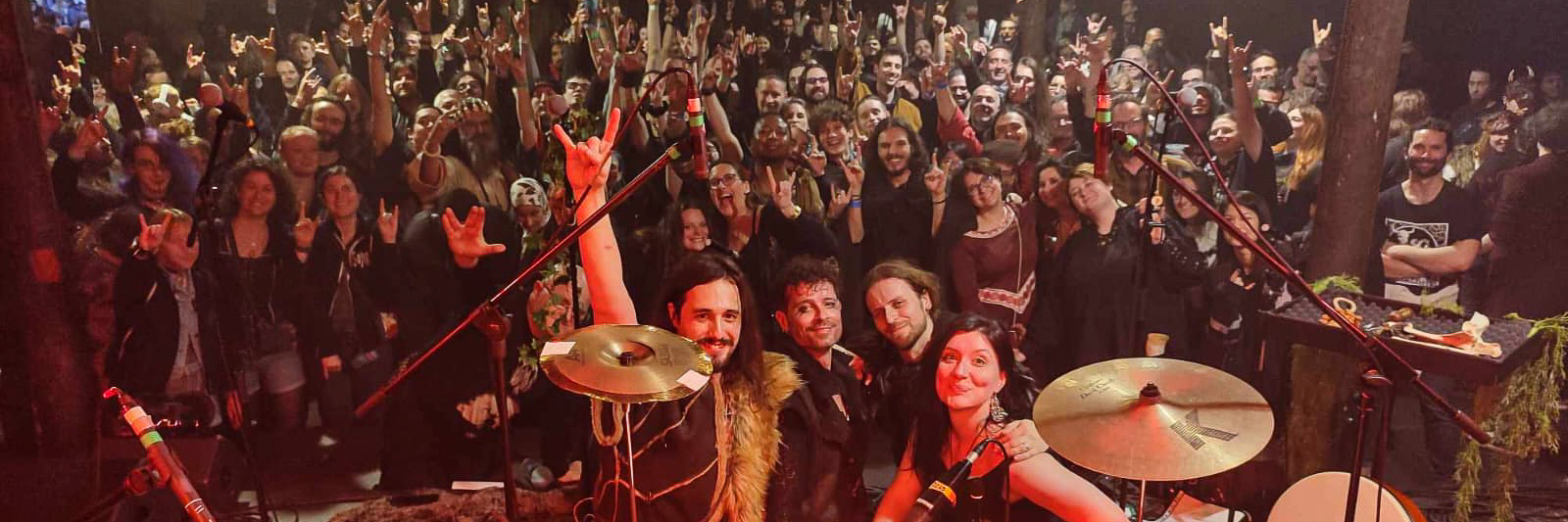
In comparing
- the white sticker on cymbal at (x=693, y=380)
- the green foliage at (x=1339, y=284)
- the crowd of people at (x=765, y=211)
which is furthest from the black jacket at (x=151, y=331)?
the green foliage at (x=1339, y=284)

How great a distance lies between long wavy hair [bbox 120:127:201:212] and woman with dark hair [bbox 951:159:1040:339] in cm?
317

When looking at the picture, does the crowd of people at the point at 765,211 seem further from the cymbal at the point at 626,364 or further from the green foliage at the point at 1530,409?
the cymbal at the point at 626,364

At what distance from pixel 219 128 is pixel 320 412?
1.55 m

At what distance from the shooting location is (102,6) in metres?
3.80

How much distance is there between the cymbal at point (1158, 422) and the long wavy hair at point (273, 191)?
3.06m

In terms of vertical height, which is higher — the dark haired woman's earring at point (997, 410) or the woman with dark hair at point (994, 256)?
the woman with dark hair at point (994, 256)

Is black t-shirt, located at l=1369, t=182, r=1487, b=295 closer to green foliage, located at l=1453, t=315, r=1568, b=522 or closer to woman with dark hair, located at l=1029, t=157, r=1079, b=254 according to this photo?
green foliage, located at l=1453, t=315, r=1568, b=522

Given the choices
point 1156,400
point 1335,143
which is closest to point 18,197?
point 1156,400

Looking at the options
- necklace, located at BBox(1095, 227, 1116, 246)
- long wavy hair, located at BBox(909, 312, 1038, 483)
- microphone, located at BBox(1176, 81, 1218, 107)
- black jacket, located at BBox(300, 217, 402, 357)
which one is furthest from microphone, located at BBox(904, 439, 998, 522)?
black jacket, located at BBox(300, 217, 402, 357)

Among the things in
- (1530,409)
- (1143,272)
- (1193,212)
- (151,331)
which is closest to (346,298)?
(151,331)

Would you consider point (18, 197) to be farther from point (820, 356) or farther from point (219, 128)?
point (820, 356)

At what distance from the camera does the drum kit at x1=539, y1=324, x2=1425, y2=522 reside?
284 centimetres

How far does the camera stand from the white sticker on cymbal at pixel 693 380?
9.89 ft

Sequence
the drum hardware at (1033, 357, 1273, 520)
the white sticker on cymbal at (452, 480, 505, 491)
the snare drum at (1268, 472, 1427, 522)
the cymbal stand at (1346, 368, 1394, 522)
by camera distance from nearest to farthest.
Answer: the cymbal stand at (1346, 368, 1394, 522) < the drum hardware at (1033, 357, 1273, 520) < the snare drum at (1268, 472, 1427, 522) < the white sticker on cymbal at (452, 480, 505, 491)
